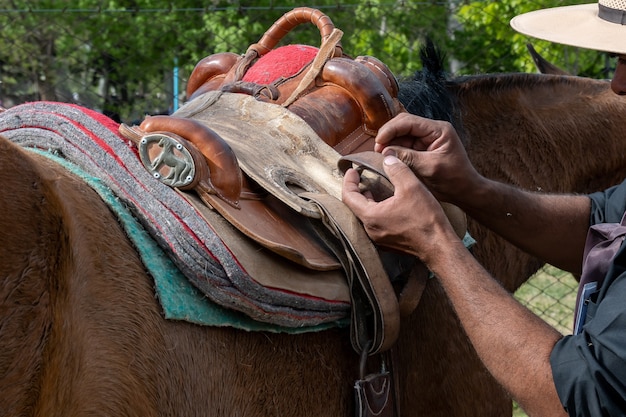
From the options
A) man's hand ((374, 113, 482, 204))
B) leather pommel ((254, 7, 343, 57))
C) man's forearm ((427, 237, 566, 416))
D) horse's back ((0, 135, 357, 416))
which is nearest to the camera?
horse's back ((0, 135, 357, 416))

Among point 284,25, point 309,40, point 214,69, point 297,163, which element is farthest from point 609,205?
point 309,40

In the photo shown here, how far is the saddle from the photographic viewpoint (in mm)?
1859

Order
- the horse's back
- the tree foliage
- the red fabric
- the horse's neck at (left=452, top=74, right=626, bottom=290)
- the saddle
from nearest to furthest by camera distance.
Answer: the horse's back
the saddle
the red fabric
the horse's neck at (left=452, top=74, right=626, bottom=290)
the tree foliage

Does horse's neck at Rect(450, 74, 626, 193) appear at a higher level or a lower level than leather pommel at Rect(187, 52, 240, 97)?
lower

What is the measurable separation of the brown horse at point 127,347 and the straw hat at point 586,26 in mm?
778

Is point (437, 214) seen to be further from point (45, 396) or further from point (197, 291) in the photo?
point (45, 396)

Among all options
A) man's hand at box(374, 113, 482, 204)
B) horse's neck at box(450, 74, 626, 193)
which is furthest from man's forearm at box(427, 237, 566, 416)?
horse's neck at box(450, 74, 626, 193)

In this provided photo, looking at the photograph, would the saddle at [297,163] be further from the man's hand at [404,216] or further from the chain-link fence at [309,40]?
the chain-link fence at [309,40]

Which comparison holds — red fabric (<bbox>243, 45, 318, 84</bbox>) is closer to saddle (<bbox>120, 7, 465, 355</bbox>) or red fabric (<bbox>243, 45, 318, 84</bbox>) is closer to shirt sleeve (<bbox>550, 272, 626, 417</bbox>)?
saddle (<bbox>120, 7, 465, 355</bbox>)

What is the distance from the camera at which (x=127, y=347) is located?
158cm

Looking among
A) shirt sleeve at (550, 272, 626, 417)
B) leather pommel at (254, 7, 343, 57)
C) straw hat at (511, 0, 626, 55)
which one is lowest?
A: shirt sleeve at (550, 272, 626, 417)

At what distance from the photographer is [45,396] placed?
146 cm

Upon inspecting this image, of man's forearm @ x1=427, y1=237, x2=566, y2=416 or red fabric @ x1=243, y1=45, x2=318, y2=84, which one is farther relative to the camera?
red fabric @ x1=243, y1=45, x2=318, y2=84

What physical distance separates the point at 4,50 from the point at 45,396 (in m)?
7.91
